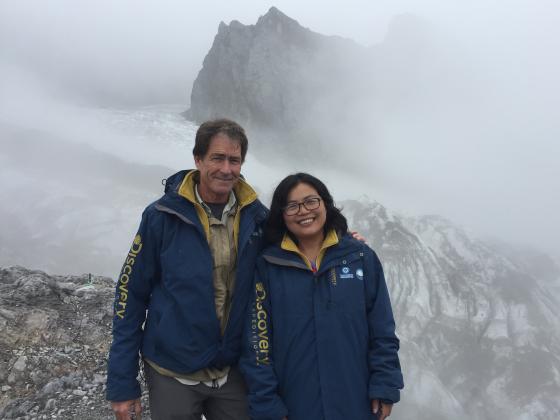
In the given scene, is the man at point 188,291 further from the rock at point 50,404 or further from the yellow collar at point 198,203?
the rock at point 50,404

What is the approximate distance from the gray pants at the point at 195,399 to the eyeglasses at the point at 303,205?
1302 millimetres

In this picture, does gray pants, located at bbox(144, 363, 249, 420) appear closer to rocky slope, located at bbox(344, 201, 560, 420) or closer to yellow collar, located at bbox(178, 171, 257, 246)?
yellow collar, located at bbox(178, 171, 257, 246)

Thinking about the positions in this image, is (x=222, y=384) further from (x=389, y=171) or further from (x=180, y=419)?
(x=389, y=171)

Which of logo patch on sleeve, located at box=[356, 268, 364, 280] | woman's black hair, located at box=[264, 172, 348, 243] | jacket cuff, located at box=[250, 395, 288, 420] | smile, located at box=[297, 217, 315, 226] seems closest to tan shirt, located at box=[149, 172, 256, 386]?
woman's black hair, located at box=[264, 172, 348, 243]

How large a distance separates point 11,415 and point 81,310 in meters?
2.42

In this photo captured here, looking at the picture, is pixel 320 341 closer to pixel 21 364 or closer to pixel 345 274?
pixel 345 274

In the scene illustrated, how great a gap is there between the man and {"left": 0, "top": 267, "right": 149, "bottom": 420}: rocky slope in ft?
10.0

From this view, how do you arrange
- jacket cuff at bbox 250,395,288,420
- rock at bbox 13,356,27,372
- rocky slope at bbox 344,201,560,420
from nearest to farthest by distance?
jacket cuff at bbox 250,395,288,420
rock at bbox 13,356,27,372
rocky slope at bbox 344,201,560,420

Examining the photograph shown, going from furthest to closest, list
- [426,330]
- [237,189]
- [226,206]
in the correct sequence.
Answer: [426,330]
[237,189]
[226,206]

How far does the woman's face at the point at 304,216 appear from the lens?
2789mm

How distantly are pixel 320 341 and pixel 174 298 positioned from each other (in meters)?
1.07

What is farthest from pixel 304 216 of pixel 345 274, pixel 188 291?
pixel 188 291

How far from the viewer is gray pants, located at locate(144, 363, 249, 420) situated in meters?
2.72

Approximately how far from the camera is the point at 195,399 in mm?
2781
